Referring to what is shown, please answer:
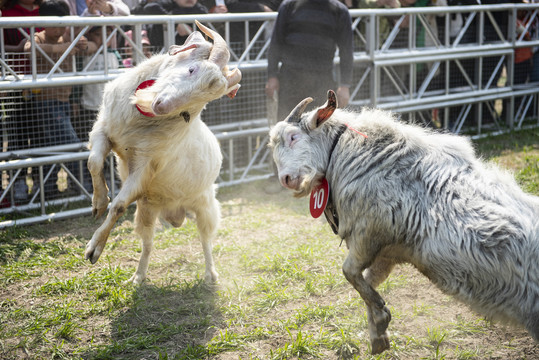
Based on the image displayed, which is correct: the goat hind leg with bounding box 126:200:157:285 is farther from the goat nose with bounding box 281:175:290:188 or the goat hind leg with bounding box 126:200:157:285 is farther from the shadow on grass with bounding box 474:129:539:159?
the shadow on grass with bounding box 474:129:539:159

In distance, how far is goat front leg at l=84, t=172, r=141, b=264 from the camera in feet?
13.9

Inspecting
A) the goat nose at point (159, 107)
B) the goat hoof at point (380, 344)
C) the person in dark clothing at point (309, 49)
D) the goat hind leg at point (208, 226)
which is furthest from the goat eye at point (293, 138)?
the person in dark clothing at point (309, 49)

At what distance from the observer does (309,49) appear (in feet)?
23.3

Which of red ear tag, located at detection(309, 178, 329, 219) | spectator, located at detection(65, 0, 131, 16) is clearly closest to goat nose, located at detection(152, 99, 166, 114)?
red ear tag, located at detection(309, 178, 329, 219)

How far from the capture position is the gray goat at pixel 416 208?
315 cm

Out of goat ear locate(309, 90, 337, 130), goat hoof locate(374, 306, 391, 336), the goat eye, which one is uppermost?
goat ear locate(309, 90, 337, 130)

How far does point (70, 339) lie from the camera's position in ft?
13.6

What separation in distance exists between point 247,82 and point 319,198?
4746 mm

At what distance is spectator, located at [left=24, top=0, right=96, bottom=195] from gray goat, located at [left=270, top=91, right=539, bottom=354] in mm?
4011

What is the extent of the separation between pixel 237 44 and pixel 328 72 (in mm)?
1625

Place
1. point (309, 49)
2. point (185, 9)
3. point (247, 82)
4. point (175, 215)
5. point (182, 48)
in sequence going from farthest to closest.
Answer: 1. point (247, 82)
2. point (185, 9)
3. point (309, 49)
4. point (175, 215)
5. point (182, 48)

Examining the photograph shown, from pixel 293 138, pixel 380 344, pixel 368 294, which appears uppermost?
pixel 293 138

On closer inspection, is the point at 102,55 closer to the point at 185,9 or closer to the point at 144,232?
the point at 185,9

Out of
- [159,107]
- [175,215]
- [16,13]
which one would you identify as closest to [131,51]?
[16,13]
